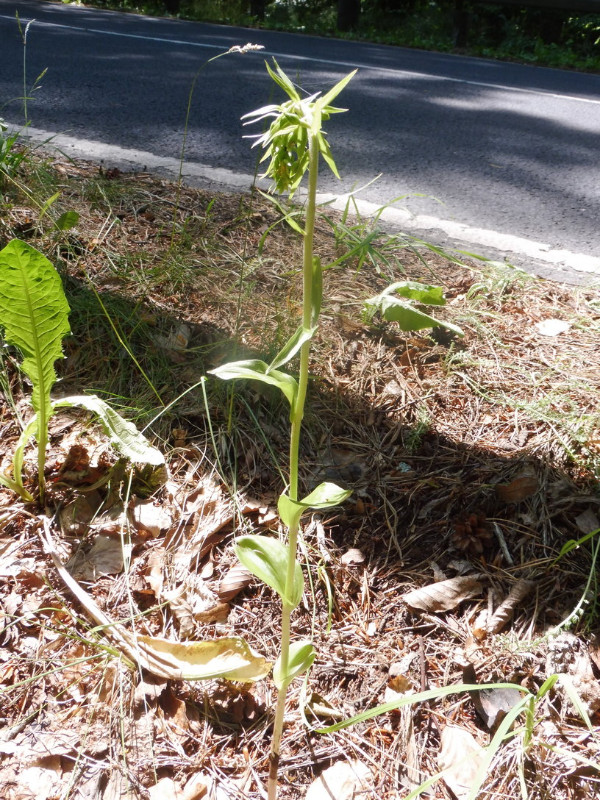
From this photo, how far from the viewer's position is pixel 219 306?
2.08 metres

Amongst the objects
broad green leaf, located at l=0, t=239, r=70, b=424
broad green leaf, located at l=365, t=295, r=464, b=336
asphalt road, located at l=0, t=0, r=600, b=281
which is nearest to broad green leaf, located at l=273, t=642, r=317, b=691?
broad green leaf, located at l=0, t=239, r=70, b=424

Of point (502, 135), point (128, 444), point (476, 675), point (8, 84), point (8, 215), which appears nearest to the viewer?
point (476, 675)

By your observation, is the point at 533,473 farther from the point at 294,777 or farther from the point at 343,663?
the point at 294,777

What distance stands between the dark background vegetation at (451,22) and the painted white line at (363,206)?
763 centimetres

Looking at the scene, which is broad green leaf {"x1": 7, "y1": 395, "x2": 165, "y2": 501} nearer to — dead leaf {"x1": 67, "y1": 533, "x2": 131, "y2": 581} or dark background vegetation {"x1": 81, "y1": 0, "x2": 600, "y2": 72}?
dead leaf {"x1": 67, "y1": 533, "x2": 131, "y2": 581}

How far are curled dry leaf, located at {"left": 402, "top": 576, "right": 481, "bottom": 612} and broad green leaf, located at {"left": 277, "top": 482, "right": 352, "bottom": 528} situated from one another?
18.8 inches

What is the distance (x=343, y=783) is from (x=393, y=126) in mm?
4293

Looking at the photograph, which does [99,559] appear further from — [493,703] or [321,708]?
[493,703]

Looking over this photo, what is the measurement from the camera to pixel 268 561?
3.79 feet

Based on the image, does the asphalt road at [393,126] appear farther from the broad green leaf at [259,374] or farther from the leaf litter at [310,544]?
the broad green leaf at [259,374]

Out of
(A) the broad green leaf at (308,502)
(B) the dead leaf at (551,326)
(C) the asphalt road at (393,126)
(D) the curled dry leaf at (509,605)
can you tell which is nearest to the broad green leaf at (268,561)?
(A) the broad green leaf at (308,502)

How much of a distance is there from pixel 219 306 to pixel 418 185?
1768mm

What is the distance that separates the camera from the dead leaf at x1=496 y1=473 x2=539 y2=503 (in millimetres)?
1554

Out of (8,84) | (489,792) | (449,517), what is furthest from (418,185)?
(8,84)
